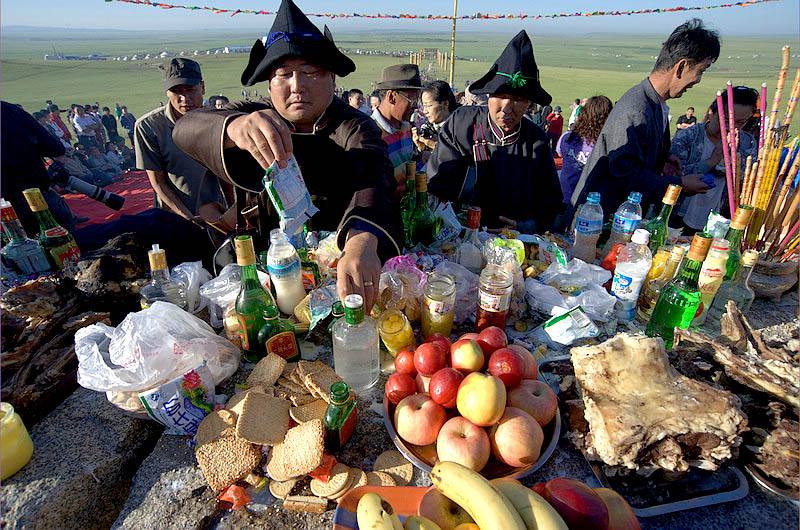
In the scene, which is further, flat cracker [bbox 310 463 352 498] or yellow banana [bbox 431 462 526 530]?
flat cracker [bbox 310 463 352 498]

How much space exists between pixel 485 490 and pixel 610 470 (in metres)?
0.63

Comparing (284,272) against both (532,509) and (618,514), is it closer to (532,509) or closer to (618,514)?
(532,509)

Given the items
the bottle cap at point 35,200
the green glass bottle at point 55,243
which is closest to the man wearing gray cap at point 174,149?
the green glass bottle at point 55,243

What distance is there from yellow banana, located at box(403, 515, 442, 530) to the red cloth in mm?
7171

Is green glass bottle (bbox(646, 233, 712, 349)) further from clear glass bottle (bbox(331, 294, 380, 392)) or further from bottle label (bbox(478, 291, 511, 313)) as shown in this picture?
clear glass bottle (bbox(331, 294, 380, 392))

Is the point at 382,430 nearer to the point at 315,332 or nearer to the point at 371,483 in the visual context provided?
Result: the point at 371,483

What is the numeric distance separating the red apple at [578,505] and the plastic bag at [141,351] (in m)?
1.45

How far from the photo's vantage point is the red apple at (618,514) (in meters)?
1.15

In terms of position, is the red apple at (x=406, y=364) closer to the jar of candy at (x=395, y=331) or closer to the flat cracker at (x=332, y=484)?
the jar of candy at (x=395, y=331)

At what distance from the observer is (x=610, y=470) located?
1445mm

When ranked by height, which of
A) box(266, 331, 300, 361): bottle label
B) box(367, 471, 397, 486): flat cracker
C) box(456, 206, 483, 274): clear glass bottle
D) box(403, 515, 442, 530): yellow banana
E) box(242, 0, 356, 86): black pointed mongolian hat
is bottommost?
box(367, 471, 397, 486): flat cracker

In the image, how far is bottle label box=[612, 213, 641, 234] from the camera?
2547 millimetres

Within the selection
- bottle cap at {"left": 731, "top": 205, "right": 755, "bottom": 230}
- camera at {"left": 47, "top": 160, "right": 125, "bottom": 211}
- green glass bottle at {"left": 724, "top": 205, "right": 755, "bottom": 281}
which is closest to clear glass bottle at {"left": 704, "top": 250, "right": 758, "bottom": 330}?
green glass bottle at {"left": 724, "top": 205, "right": 755, "bottom": 281}

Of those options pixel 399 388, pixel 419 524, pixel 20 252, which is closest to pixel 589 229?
pixel 399 388
